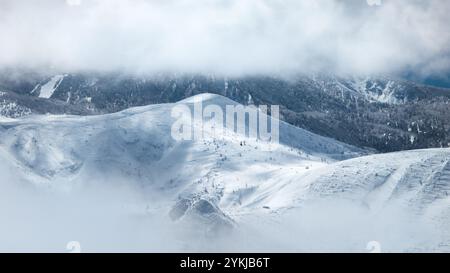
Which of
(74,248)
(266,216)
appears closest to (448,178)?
(266,216)

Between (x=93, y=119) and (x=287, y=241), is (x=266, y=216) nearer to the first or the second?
(x=287, y=241)

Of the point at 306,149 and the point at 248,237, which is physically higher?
the point at 306,149

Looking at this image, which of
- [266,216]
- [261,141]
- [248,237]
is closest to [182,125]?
[261,141]

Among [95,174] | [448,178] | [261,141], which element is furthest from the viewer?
[261,141]

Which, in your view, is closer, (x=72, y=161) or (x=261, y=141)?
(x=72, y=161)

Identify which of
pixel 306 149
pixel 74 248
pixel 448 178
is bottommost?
pixel 74 248

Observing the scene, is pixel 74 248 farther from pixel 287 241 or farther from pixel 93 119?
pixel 93 119
